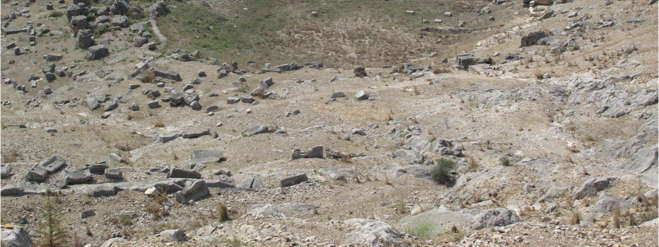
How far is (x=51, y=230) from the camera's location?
39.5 feet

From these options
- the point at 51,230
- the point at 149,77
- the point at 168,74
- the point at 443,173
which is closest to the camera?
the point at 51,230

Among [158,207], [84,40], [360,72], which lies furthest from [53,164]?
[84,40]

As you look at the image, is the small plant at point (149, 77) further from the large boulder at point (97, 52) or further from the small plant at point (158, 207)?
the small plant at point (158, 207)

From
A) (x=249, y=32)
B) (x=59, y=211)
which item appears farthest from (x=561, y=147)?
(x=249, y=32)

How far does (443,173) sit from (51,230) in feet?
33.7

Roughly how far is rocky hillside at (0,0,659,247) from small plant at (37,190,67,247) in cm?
10

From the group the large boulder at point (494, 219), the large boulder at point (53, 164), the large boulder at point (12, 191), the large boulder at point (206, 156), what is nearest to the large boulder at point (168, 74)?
the large boulder at point (206, 156)

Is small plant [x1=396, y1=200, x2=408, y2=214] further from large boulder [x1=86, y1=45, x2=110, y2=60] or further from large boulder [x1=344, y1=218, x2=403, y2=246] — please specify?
large boulder [x1=86, y1=45, x2=110, y2=60]

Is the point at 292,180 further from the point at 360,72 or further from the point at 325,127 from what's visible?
the point at 360,72

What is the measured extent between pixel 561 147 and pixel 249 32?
27.2 metres

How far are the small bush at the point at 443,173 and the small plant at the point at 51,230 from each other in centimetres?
985

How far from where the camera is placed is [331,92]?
26.4 meters

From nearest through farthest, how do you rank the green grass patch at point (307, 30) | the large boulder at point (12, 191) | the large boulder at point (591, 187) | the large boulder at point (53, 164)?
the large boulder at point (591, 187) → the large boulder at point (12, 191) → the large boulder at point (53, 164) → the green grass patch at point (307, 30)

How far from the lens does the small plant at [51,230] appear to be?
1209 centimetres
